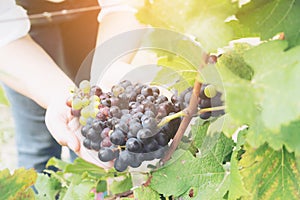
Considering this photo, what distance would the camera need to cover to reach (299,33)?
1.05ft

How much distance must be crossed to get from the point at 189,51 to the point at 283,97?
0.45ft

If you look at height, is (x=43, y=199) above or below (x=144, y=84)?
below

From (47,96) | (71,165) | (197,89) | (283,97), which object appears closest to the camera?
(283,97)

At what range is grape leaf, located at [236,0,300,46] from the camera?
32cm

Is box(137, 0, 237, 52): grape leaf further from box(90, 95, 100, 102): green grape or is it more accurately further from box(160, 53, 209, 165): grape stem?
box(90, 95, 100, 102): green grape

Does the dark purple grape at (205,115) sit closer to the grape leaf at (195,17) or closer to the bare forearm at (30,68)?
the grape leaf at (195,17)

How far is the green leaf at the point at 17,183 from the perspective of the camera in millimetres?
507

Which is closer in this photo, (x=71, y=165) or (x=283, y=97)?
(x=283, y=97)

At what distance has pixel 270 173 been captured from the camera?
0.38 metres

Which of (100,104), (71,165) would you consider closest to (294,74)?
(100,104)

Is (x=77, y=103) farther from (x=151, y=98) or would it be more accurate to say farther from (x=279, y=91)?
(x=279, y=91)

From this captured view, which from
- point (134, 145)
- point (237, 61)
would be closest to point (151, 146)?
point (134, 145)

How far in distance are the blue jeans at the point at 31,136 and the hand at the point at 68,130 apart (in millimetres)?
697

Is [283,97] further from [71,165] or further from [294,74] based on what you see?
[71,165]
